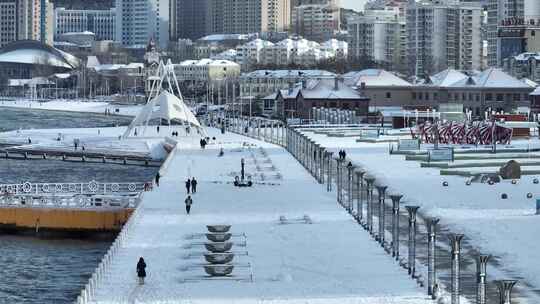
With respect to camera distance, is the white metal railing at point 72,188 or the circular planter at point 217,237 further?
the white metal railing at point 72,188

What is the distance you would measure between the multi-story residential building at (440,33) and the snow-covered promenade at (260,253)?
137m

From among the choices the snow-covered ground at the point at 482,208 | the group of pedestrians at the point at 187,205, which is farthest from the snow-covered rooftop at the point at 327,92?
the group of pedestrians at the point at 187,205

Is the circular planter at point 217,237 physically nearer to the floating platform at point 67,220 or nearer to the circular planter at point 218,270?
the circular planter at point 218,270

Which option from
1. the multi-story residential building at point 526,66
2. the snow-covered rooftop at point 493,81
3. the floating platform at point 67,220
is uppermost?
the multi-story residential building at point 526,66

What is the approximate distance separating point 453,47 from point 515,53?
1399 inches

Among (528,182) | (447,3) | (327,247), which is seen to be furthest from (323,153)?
(447,3)

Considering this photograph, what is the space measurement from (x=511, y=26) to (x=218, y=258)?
131 m

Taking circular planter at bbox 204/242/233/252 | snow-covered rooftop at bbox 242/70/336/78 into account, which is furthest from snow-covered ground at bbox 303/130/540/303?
snow-covered rooftop at bbox 242/70/336/78

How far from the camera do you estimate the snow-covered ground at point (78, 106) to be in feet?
527

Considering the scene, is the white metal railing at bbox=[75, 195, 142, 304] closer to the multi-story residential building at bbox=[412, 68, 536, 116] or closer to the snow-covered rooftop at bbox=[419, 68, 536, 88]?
the multi-story residential building at bbox=[412, 68, 536, 116]

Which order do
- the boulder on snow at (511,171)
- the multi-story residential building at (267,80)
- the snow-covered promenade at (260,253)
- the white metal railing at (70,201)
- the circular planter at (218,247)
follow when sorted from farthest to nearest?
the multi-story residential building at (267,80)
the boulder on snow at (511,171)
the white metal railing at (70,201)
the circular planter at (218,247)
the snow-covered promenade at (260,253)

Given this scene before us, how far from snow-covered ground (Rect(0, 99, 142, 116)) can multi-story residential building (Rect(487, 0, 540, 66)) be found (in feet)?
114

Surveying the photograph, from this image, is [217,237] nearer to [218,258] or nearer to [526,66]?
[218,258]

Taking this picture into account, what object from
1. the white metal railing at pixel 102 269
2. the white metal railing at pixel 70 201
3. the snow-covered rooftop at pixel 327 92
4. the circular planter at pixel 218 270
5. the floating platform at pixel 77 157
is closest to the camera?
the white metal railing at pixel 102 269
